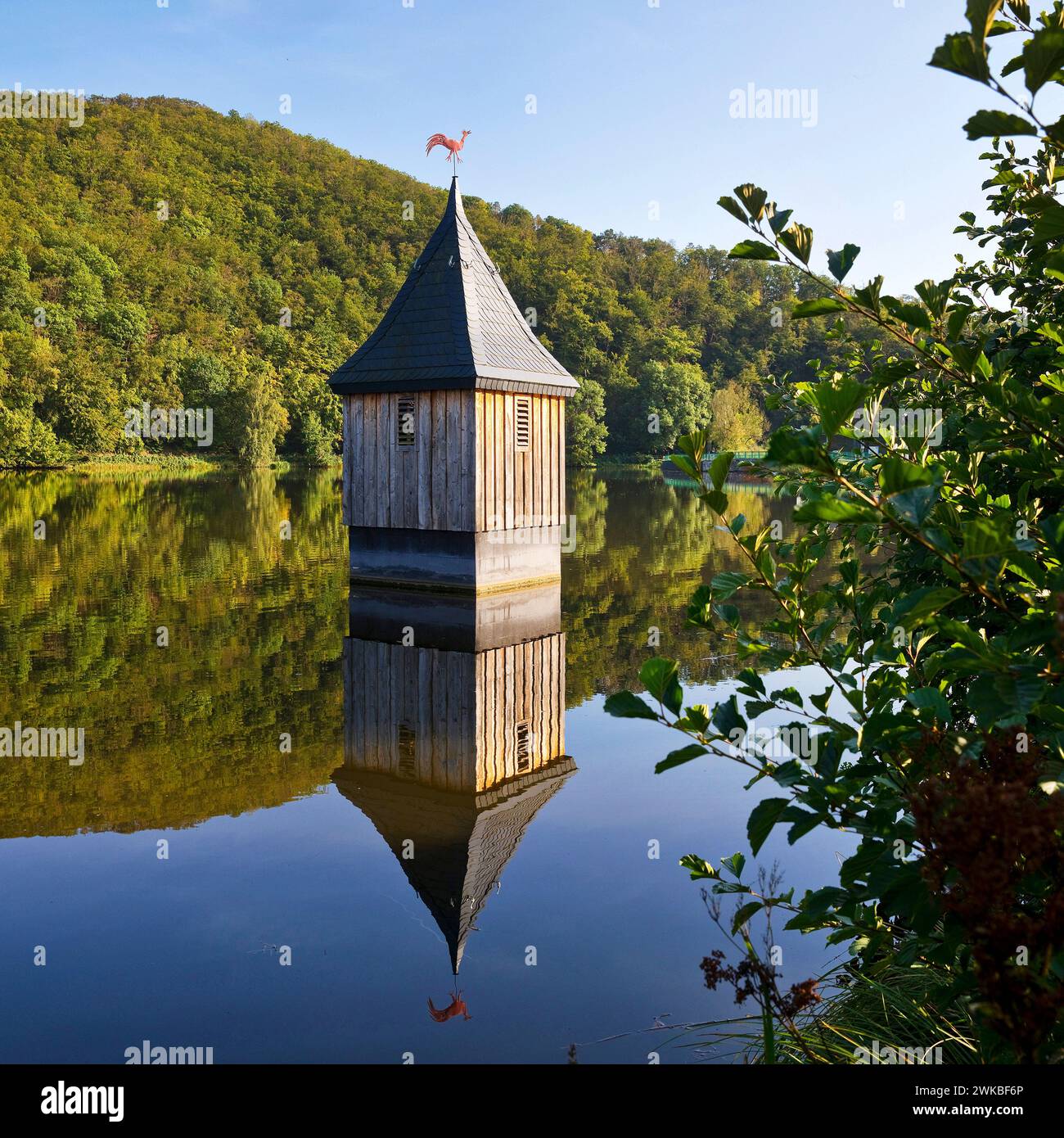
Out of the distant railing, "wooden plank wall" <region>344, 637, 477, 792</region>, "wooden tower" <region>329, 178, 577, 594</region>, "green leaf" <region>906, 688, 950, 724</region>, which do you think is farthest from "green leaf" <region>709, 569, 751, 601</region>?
"wooden tower" <region>329, 178, 577, 594</region>

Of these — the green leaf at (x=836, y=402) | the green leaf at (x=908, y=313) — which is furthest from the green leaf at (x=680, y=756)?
the green leaf at (x=908, y=313)

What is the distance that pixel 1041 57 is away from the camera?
5.20ft

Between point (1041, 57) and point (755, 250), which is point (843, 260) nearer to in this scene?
point (755, 250)

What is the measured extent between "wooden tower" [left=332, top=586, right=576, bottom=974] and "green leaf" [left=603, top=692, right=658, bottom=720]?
3.07 metres

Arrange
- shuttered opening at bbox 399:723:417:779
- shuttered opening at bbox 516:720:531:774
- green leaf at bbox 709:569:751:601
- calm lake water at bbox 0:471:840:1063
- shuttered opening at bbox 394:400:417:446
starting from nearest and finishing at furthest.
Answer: green leaf at bbox 709:569:751:601
calm lake water at bbox 0:471:840:1063
shuttered opening at bbox 399:723:417:779
shuttered opening at bbox 516:720:531:774
shuttered opening at bbox 394:400:417:446

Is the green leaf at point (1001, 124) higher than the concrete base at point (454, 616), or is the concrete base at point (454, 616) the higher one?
the green leaf at point (1001, 124)

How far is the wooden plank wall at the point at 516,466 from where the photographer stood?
15.1m

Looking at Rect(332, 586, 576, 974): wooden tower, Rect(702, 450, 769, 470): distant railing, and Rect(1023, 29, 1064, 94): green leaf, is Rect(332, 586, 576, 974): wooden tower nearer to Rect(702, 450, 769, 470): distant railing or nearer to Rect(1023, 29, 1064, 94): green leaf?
Rect(702, 450, 769, 470): distant railing

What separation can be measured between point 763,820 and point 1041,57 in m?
1.65

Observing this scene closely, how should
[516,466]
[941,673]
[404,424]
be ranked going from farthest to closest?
1. [516,466]
2. [404,424]
3. [941,673]

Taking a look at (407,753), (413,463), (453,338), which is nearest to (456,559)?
(413,463)

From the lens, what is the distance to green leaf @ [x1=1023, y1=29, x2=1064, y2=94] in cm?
155

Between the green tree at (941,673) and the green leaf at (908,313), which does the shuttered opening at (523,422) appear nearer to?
the green tree at (941,673)

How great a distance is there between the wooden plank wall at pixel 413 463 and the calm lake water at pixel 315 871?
3201 mm
